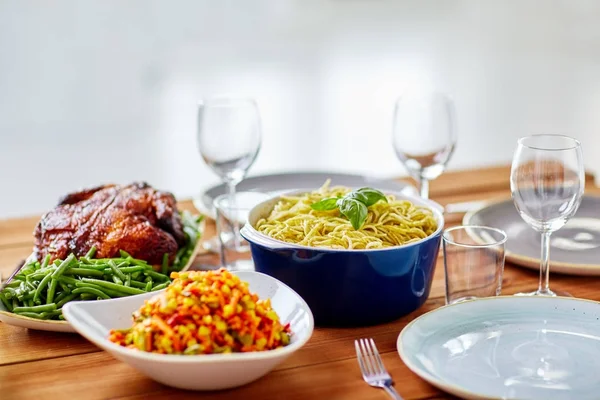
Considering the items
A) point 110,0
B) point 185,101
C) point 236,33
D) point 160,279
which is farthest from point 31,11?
point 160,279

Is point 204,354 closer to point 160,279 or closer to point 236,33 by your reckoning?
point 160,279

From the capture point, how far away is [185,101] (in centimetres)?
611

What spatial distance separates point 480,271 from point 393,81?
5036 mm

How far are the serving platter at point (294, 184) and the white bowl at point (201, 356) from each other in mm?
754

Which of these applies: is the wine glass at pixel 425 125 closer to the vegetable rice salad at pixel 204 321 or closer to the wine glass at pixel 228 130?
the wine glass at pixel 228 130


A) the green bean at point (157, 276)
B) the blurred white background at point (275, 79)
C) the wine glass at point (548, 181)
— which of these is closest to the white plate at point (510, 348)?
the wine glass at point (548, 181)

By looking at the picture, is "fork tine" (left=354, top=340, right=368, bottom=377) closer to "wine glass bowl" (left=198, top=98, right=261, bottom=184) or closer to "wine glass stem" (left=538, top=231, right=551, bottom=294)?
"wine glass stem" (left=538, top=231, right=551, bottom=294)

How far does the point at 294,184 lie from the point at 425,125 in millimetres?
468

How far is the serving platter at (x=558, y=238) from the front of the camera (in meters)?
1.65

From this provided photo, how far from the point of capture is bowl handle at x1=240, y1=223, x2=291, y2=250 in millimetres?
1385

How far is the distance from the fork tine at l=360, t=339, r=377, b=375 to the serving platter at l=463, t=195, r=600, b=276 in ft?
1.70

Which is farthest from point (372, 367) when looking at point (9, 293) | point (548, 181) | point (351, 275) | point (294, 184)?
point (294, 184)

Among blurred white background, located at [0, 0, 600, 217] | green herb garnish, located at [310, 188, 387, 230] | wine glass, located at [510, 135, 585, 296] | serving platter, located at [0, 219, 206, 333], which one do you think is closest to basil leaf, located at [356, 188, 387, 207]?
green herb garnish, located at [310, 188, 387, 230]

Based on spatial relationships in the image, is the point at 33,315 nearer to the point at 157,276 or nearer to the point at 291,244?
the point at 157,276
